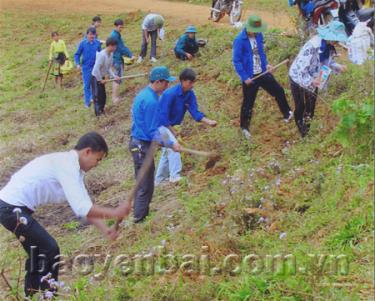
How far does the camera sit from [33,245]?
5238 millimetres

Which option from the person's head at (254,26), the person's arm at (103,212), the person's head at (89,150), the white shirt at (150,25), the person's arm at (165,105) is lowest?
the person's arm at (103,212)

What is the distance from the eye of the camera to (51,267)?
17.6 feet

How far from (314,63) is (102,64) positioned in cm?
545

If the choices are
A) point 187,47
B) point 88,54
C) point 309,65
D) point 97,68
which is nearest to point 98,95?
point 97,68

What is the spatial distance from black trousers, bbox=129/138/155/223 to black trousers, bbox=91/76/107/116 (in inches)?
206

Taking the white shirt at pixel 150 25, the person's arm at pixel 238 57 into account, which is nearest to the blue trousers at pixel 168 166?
the person's arm at pixel 238 57

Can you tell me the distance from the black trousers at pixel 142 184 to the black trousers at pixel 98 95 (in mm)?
5240

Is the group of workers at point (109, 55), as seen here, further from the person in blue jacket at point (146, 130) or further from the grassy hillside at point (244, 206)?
the person in blue jacket at point (146, 130)

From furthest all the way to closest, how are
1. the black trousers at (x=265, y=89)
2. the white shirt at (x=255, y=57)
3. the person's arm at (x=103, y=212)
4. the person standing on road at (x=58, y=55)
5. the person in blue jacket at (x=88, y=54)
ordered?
the person standing on road at (x=58, y=55)
the person in blue jacket at (x=88, y=54)
the black trousers at (x=265, y=89)
the white shirt at (x=255, y=57)
the person's arm at (x=103, y=212)

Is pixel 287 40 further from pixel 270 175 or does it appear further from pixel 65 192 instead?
pixel 65 192

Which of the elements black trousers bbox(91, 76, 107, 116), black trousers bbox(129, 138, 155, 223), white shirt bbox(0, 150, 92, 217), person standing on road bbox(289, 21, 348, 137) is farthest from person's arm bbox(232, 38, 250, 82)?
black trousers bbox(91, 76, 107, 116)

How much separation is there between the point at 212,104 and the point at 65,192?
6114 millimetres

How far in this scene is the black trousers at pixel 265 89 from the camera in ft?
27.3

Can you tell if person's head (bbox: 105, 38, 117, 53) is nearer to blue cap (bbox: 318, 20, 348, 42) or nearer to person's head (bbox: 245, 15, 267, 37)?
person's head (bbox: 245, 15, 267, 37)
